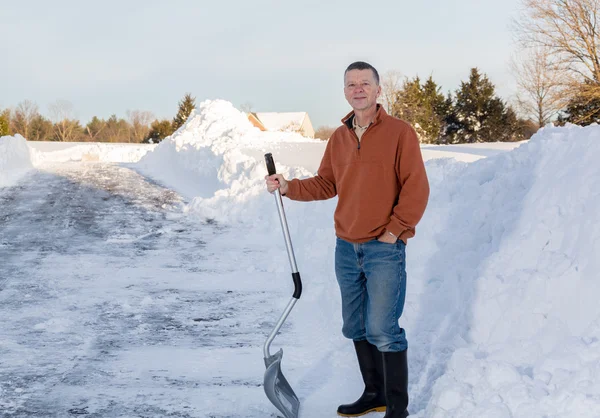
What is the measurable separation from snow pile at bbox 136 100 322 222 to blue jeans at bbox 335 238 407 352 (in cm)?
713

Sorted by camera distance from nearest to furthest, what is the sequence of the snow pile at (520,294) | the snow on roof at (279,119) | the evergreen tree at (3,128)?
1. the snow pile at (520,294)
2. the evergreen tree at (3,128)
3. the snow on roof at (279,119)

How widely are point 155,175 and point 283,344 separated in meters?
12.7

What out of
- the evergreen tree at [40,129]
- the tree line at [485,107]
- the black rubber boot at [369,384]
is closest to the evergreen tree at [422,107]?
the tree line at [485,107]

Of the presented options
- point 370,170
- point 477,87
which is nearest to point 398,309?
point 370,170

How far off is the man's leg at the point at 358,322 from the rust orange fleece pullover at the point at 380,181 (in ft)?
0.39

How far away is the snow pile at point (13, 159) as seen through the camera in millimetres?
16078

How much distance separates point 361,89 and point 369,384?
1.67 m

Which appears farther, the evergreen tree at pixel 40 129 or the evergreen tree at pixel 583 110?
the evergreen tree at pixel 40 129

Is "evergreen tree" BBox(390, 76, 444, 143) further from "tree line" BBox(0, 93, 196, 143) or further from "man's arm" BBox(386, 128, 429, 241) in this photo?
"man's arm" BBox(386, 128, 429, 241)

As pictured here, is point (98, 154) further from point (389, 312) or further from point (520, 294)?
point (389, 312)

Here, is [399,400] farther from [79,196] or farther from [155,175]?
[155,175]

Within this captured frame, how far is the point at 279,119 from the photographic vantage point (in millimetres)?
64188

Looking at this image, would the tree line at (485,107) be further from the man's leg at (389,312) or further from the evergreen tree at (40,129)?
the man's leg at (389,312)

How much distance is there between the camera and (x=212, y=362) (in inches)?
179
